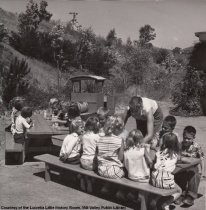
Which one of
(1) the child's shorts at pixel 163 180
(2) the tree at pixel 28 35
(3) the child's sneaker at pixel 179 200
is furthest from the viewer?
(2) the tree at pixel 28 35

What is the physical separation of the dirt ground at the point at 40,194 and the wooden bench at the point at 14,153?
187mm

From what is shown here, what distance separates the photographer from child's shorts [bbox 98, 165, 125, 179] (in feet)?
14.6

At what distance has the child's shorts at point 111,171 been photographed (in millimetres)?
4453

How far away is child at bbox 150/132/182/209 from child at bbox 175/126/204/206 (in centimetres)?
29

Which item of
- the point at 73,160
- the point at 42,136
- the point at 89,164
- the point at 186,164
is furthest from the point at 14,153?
the point at 186,164

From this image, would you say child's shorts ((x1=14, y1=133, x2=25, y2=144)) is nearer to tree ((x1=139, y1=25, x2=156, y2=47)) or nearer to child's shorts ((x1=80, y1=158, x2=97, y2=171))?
child's shorts ((x1=80, y1=158, x2=97, y2=171))

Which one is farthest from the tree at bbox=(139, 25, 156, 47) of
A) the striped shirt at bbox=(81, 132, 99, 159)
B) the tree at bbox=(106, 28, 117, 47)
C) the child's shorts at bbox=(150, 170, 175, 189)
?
the child's shorts at bbox=(150, 170, 175, 189)

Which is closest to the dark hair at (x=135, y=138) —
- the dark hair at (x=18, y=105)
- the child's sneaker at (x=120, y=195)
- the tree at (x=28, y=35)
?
the child's sneaker at (x=120, y=195)

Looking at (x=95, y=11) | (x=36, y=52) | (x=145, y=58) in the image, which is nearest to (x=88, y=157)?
(x=95, y=11)

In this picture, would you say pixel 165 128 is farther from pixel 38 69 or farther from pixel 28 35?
pixel 28 35

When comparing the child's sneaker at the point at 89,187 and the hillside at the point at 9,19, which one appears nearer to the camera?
the child's sneaker at the point at 89,187

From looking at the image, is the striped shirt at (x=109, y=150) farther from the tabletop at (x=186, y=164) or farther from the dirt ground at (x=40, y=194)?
the tabletop at (x=186, y=164)

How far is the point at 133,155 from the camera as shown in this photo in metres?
4.34

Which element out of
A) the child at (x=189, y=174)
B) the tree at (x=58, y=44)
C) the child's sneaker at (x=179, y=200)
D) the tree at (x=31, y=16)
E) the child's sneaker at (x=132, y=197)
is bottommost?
the child's sneaker at (x=179, y=200)
